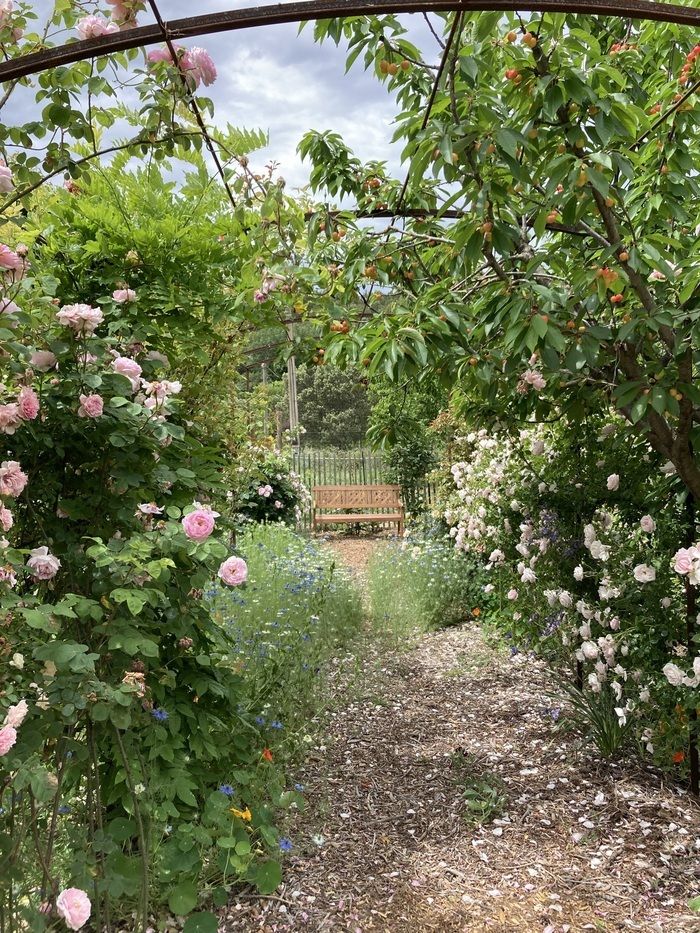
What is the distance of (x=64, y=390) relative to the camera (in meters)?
1.75

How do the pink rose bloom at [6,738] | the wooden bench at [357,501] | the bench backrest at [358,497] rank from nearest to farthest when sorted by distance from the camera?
the pink rose bloom at [6,738] < the wooden bench at [357,501] < the bench backrest at [358,497]

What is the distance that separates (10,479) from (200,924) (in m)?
1.26

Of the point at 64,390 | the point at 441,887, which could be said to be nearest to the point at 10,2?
the point at 64,390

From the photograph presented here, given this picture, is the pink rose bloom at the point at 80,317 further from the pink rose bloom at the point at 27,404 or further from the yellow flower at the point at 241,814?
the yellow flower at the point at 241,814

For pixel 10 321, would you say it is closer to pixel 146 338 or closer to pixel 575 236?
pixel 146 338

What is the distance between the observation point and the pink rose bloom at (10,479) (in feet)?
4.78

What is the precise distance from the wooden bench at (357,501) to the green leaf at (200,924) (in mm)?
9000

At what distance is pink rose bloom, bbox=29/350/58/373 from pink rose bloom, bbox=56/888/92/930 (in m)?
1.18

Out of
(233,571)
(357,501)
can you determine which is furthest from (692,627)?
(357,501)

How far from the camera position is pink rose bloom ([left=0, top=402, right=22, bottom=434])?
150 centimetres

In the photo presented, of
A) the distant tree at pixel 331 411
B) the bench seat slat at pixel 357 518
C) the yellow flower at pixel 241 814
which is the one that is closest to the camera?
the yellow flower at pixel 241 814

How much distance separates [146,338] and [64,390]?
399mm

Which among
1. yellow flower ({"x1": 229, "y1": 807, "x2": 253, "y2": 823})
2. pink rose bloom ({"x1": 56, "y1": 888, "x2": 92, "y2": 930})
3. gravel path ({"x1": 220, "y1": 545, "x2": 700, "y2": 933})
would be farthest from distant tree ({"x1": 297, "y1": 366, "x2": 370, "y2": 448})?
pink rose bloom ({"x1": 56, "y1": 888, "x2": 92, "y2": 930})

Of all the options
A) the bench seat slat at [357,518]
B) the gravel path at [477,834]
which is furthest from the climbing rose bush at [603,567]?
the bench seat slat at [357,518]
